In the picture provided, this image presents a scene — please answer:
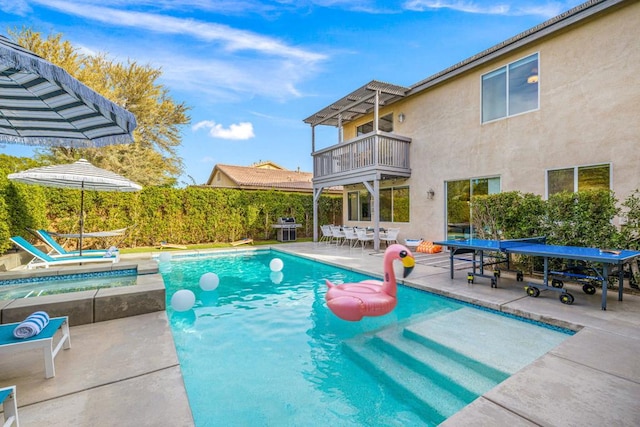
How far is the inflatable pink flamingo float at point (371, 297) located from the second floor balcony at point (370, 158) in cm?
738

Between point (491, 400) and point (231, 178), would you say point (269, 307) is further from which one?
point (231, 178)

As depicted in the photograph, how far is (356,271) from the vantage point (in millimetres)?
7934

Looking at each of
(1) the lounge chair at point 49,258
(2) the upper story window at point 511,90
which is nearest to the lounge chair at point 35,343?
(1) the lounge chair at point 49,258

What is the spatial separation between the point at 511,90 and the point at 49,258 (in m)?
13.8

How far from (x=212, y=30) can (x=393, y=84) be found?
798 centimetres

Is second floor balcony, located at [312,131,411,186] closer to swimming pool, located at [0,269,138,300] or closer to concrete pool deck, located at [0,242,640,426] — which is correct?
concrete pool deck, located at [0,242,640,426]

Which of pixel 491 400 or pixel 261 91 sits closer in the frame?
pixel 491 400

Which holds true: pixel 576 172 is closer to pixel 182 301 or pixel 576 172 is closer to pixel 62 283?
pixel 182 301

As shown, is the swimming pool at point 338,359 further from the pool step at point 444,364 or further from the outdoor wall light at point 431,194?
the outdoor wall light at point 431,194

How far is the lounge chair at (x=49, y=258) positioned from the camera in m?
7.17

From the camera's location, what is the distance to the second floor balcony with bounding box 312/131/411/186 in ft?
37.7

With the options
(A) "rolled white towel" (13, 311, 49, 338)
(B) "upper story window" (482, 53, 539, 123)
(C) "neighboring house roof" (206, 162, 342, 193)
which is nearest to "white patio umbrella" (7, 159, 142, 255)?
(A) "rolled white towel" (13, 311, 49, 338)

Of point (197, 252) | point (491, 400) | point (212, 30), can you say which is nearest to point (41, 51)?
point (212, 30)

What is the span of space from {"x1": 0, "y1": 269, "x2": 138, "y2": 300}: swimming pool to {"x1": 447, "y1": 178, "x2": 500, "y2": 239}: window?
977 centimetres
